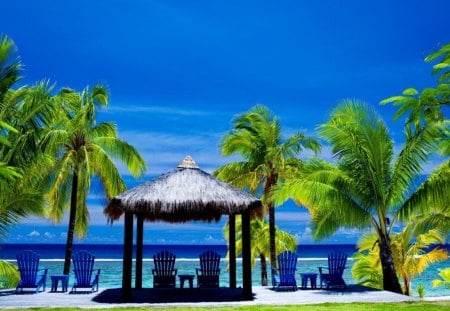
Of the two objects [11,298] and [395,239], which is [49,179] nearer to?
[11,298]

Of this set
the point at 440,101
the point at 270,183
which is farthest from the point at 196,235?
the point at 440,101

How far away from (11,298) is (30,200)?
252 cm

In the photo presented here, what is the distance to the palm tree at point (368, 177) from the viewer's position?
13016 mm

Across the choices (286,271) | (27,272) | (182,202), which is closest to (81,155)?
(27,272)

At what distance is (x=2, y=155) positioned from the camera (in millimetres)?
11672

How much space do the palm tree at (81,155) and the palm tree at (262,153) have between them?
3.23m

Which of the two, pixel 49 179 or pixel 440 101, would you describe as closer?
pixel 440 101

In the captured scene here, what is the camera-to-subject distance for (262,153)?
17.0 meters

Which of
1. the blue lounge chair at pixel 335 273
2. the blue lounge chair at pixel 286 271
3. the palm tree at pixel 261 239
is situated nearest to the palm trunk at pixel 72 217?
the blue lounge chair at pixel 286 271

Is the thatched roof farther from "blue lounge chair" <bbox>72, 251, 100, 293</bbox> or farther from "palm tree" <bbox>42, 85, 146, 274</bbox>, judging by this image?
"palm tree" <bbox>42, 85, 146, 274</bbox>

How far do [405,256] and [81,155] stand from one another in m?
10.3

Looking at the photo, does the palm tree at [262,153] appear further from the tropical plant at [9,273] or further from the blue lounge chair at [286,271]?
the tropical plant at [9,273]

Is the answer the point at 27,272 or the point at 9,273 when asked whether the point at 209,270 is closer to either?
the point at 27,272

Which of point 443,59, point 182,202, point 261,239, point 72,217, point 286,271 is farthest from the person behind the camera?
point 261,239
